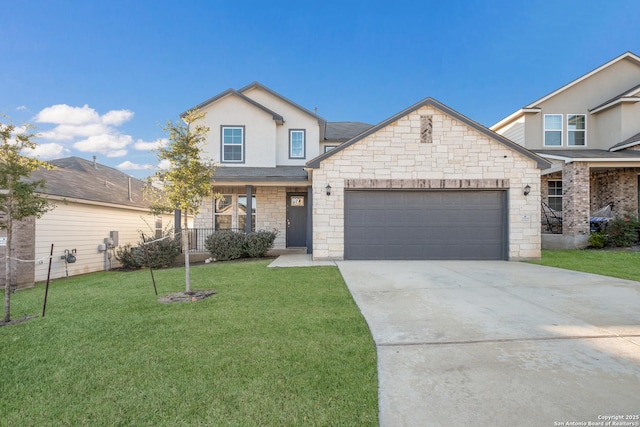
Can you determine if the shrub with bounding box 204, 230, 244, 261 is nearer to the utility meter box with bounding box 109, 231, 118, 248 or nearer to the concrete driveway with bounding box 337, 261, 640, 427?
the utility meter box with bounding box 109, 231, 118, 248

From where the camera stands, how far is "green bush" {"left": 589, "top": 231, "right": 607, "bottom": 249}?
1215 centimetres

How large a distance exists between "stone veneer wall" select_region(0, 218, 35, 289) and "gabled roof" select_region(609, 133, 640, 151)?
22263 mm

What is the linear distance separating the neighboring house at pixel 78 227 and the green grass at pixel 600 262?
14.1m

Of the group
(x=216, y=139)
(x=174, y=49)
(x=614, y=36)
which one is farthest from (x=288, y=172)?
(x=614, y=36)

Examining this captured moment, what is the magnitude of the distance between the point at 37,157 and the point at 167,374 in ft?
16.0

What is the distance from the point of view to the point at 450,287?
641cm

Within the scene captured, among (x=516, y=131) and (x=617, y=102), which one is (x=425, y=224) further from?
(x=617, y=102)

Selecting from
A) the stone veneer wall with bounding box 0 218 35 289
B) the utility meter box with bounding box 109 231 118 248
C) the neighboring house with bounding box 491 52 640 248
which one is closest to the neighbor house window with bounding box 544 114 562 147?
the neighboring house with bounding box 491 52 640 248

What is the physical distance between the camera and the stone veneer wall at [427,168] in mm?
10078

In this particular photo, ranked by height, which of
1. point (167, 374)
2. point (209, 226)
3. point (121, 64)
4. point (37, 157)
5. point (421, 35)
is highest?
point (421, 35)

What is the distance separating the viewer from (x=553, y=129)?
604 inches

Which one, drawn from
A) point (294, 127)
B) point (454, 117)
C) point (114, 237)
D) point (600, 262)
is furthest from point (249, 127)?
point (600, 262)

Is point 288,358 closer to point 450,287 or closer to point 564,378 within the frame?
point 564,378

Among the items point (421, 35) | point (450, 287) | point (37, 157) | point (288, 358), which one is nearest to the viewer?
point (288, 358)
